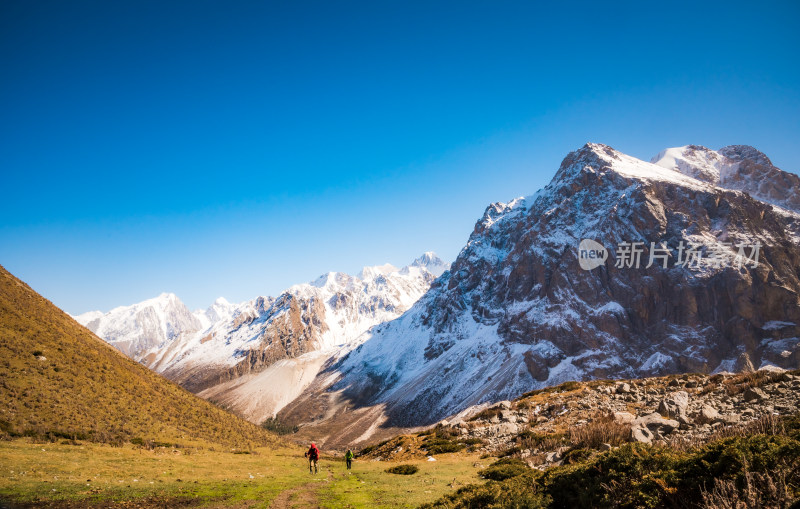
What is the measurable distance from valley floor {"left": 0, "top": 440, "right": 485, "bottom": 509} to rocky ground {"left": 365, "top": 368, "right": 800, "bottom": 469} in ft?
19.2

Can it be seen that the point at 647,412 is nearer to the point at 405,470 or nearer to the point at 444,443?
the point at 444,443

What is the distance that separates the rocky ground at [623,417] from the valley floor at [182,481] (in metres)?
5.86

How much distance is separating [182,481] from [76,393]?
77.5 feet

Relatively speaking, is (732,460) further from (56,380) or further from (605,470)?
(56,380)

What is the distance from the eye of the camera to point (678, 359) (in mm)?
190750

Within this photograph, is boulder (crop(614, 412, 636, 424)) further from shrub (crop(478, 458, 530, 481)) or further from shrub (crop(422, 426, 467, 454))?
shrub (crop(422, 426, 467, 454))

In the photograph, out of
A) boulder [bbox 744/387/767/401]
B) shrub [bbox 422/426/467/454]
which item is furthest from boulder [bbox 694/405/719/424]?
shrub [bbox 422/426/467/454]

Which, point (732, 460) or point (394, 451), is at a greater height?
point (732, 460)

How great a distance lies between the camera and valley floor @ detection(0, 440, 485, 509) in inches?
689

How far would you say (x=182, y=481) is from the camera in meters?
22.8

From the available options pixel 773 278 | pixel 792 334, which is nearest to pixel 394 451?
pixel 792 334

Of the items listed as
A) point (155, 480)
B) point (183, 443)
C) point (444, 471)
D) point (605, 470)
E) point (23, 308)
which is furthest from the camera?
point (23, 308)

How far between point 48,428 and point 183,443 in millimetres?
12050

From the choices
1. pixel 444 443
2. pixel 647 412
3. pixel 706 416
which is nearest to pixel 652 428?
pixel 706 416
